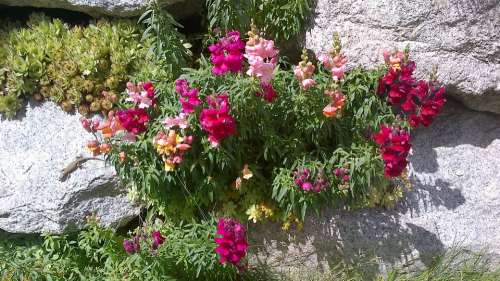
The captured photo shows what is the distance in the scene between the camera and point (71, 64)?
12.6 feet

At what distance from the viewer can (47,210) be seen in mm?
3836

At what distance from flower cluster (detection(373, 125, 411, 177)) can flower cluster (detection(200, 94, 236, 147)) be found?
87 centimetres

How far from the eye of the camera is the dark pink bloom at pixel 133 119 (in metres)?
3.21

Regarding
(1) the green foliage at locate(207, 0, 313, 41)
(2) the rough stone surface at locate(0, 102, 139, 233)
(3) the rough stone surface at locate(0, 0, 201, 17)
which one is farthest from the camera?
(3) the rough stone surface at locate(0, 0, 201, 17)

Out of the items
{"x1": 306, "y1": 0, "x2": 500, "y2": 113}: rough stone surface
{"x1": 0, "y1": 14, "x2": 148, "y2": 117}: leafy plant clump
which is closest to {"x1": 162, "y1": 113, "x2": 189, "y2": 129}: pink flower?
{"x1": 0, "y1": 14, "x2": 148, "y2": 117}: leafy plant clump

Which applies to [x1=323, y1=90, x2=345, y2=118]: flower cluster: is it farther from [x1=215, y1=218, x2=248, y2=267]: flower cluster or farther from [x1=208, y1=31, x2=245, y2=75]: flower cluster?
[x1=215, y1=218, x2=248, y2=267]: flower cluster

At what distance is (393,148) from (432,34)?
43.8 inches

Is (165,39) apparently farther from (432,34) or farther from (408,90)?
(432,34)

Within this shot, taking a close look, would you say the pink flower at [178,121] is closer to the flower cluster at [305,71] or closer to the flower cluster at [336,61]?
the flower cluster at [305,71]

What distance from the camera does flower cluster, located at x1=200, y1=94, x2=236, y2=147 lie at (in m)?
2.95

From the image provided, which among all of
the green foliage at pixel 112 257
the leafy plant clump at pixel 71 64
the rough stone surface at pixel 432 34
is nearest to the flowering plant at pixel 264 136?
the green foliage at pixel 112 257

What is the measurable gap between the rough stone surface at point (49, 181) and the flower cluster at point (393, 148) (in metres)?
1.86

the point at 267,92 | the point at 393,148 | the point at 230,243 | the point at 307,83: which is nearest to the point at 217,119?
the point at 267,92

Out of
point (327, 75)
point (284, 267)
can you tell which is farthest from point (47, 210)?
point (327, 75)
